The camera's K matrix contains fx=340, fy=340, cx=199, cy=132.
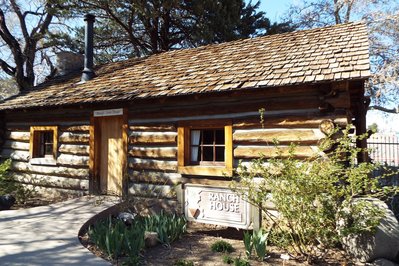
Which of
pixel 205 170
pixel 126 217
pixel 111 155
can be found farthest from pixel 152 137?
pixel 126 217

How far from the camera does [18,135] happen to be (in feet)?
35.4

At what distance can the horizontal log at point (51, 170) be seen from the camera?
929 centimetres

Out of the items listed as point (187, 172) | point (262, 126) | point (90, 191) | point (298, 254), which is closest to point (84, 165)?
point (90, 191)

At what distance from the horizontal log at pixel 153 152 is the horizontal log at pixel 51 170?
68.1 inches

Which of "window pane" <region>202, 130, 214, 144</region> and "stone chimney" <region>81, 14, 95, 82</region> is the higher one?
"stone chimney" <region>81, 14, 95, 82</region>

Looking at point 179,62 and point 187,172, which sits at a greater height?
point 179,62

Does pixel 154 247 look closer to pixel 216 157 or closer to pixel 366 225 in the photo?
pixel 216 157

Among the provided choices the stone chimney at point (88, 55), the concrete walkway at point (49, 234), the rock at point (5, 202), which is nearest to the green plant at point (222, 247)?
the concrete walkway at point (49, 234)

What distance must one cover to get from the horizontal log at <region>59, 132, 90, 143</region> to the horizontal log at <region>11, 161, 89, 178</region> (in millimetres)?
770

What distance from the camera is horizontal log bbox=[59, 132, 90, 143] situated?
9.20 metres

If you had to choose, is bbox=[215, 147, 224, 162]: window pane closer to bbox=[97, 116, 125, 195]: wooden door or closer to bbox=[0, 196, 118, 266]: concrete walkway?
bbox=[0, 196, 118, 266]: concrete walkway

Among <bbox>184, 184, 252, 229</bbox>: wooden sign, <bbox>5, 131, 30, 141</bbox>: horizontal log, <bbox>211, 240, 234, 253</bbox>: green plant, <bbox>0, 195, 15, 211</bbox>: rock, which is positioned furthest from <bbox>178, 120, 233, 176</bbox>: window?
<bbox>5, 131, 30, 141</bbox>: horizontal log

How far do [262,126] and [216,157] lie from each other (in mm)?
1406

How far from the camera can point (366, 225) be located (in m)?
4.75
